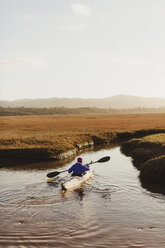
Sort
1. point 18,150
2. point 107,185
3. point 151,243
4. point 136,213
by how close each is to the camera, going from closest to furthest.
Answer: point 151,243, point 136,213, point 107,185, point 18,150

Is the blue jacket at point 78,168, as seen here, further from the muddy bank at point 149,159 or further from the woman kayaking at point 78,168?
the muddy bank at point 149,159

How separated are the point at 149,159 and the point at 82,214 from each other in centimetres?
1500

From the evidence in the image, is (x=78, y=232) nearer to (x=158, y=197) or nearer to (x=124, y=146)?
(x=158, y=197)

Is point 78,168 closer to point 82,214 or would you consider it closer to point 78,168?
point 78,168

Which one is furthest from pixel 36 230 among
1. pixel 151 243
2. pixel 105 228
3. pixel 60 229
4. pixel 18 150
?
pixel 18 150

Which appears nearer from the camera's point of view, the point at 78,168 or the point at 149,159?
the point at 78,168

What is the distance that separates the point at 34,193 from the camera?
2120cm

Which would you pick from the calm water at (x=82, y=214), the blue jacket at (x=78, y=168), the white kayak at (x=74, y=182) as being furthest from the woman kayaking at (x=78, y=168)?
the calm water at (x=82, y=214)

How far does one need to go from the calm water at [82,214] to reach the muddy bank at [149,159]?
1051mm

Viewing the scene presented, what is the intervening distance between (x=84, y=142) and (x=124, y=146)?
7109 millimetres

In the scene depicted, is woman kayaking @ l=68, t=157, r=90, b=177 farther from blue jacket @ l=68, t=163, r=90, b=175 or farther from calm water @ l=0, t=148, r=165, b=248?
calm water @ l=0, t=148, r=165, b=248

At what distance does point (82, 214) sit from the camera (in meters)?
17.3

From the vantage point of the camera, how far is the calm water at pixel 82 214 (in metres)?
13.9

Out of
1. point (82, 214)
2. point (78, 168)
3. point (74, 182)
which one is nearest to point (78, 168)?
point (78, 168)
